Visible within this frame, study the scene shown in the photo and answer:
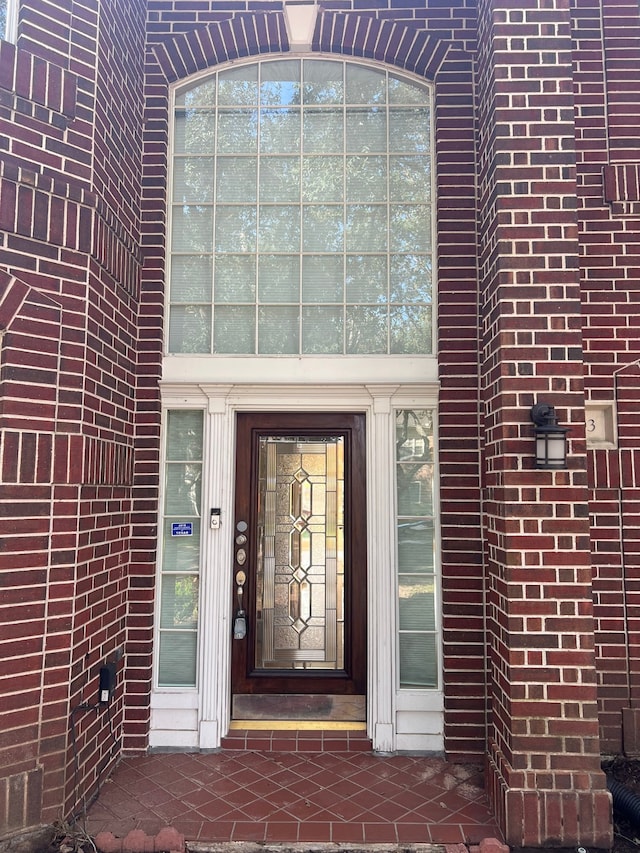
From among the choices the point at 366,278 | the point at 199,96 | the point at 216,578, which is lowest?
the point at 216,578

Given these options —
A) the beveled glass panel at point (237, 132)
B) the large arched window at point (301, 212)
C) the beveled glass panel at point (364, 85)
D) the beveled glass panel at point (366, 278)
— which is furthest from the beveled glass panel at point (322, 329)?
the beveled glass panel at point (364, 85)

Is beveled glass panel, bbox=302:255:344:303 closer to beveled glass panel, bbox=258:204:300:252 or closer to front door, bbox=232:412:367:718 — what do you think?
beveled glass panel, bbox=258:204:300:252

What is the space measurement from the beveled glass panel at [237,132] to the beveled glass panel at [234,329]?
1.17 metres

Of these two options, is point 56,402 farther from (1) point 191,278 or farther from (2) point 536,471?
(2) point 536,471

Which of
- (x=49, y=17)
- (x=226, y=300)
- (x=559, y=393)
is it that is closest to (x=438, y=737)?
(x=559, y=393)

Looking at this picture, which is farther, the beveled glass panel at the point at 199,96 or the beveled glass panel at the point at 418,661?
the beveled glass panel at the point at 199,96

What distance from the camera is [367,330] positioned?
151 inches

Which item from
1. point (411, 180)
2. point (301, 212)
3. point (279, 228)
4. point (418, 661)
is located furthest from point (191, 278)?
point (418, 661)

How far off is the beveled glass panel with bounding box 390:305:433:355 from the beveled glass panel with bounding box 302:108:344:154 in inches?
50.8

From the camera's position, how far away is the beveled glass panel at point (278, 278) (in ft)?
12.7

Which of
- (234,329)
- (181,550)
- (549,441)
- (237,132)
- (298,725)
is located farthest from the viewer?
(237,132)

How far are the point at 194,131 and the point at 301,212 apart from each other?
1.00 metres

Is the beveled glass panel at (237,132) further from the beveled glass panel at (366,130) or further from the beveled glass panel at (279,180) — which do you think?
the beveled glass panel at (366,130)

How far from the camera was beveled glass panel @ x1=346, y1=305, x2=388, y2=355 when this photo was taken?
3.83 metres
